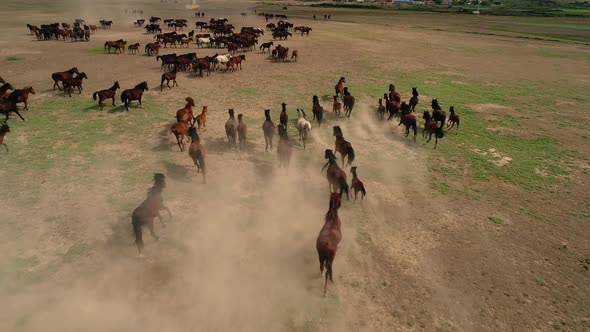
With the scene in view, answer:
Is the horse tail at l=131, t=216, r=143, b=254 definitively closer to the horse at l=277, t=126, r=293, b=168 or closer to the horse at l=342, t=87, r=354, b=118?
the horse at l=277, t=126, r=293, b=168

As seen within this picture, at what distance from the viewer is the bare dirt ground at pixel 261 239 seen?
6297 millimetres

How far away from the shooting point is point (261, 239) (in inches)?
322

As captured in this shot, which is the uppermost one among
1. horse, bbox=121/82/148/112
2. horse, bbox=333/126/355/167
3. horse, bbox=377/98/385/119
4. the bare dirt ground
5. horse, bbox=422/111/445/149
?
horse, bbox=121/82/148/112

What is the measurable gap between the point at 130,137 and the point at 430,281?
1170cm

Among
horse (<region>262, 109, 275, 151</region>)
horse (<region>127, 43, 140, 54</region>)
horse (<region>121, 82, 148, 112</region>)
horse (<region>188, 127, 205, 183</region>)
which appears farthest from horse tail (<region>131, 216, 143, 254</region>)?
horse (<region>127, 43, 140, 54</region>)

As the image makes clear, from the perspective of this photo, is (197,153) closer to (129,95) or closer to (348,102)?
(129,95)

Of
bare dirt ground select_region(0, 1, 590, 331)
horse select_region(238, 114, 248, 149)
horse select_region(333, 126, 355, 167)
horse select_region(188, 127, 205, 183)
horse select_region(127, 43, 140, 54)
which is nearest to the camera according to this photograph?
bare dirt ground select_region(0, 1, 590, 331)

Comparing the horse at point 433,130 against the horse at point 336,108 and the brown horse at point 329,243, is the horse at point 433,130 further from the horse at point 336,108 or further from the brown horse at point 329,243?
the brown horse at point 329,243

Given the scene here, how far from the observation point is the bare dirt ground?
630 cm

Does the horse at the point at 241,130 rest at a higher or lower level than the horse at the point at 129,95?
lower

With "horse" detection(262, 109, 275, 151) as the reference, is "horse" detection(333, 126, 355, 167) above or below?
below

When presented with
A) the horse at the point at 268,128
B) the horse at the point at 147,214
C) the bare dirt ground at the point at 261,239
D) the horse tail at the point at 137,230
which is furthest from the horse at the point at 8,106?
the horse tail at the point at 137,230

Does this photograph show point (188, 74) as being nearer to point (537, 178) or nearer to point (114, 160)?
point (114, 160)

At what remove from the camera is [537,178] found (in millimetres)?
11352
